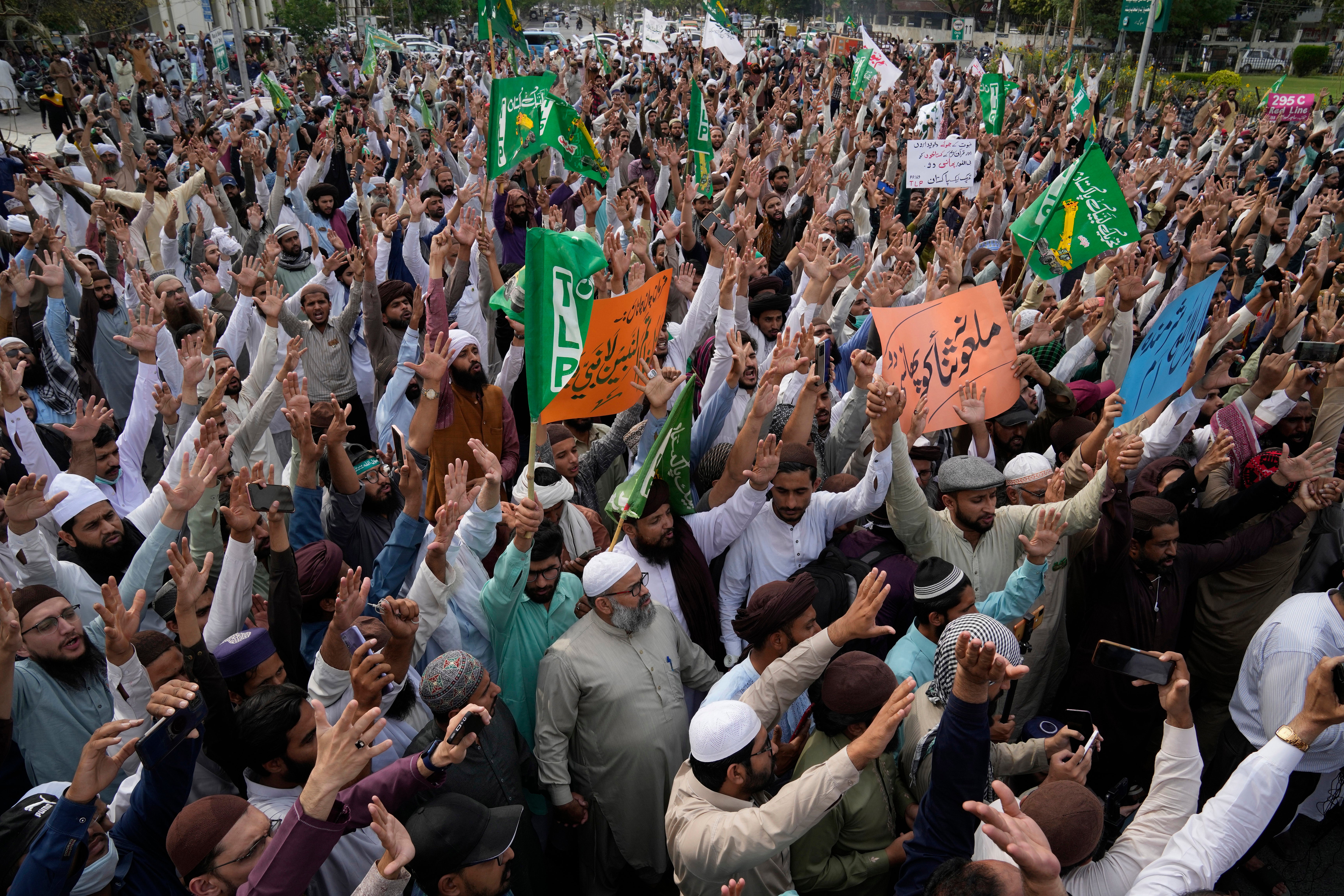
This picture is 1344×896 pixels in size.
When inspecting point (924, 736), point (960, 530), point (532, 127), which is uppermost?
point (532, 127)

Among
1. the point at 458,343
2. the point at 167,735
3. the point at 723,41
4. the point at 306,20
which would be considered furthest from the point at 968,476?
the point at 306,20

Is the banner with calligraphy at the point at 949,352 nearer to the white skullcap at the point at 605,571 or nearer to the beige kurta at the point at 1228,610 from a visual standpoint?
the beige kurta at the point at 1228,610

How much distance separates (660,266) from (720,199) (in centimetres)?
251

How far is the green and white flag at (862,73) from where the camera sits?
539 inches

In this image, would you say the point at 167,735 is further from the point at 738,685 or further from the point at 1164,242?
the point at 1164,242

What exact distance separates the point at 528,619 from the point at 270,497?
1164 mm

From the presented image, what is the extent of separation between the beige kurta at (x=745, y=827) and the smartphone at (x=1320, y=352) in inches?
153

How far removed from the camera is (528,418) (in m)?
6.10

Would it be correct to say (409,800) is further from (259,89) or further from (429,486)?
(259,89)

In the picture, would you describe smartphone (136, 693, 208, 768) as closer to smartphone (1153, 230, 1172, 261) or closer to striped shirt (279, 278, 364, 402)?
striped shirt (279, 278, 364, 402)

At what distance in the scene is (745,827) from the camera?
7.85 feet

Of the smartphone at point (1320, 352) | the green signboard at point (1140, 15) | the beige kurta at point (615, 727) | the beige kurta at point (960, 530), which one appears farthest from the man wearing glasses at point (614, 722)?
the green signboard at point (1140, 15)

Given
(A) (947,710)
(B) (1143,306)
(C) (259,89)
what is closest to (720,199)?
(B) (1143,306)

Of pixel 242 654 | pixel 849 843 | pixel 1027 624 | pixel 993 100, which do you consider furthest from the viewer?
pixel 993 100
